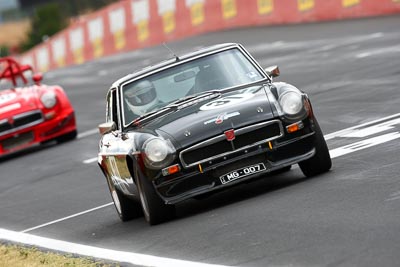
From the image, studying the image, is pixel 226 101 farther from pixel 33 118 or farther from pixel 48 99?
pixel 48 99

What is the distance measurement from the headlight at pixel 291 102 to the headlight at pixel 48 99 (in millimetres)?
9454

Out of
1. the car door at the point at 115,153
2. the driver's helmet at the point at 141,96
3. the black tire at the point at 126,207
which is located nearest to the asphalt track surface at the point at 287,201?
the black tire at the point at 126,207

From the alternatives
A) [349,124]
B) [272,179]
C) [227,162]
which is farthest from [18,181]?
[227,162]

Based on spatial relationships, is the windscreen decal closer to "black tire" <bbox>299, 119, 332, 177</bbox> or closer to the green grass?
"black tire" <bbox>299, 119, 332, 177</bbox>

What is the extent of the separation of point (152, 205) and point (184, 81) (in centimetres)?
157

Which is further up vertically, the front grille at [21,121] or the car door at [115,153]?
the car door at [115,153]

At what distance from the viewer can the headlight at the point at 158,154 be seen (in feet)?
30.2

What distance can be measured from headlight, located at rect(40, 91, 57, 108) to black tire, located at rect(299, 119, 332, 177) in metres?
9.19

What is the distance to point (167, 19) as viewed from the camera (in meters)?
40.2

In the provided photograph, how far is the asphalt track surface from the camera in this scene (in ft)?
23.8

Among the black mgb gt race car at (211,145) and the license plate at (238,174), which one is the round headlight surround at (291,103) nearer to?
the black mgb gt race car at (211,145)

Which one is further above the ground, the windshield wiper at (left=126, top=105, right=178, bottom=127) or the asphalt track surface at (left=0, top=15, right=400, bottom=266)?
the windshield wiper at (left=126, top=105, right=178, bottom=127)

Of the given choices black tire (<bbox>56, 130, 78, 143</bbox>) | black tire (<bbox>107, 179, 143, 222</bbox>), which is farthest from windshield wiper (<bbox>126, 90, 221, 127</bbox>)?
black tire (<bbox>56, 130, 78, 143</bbox>)

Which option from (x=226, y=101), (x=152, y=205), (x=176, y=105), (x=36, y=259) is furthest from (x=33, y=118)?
(x=36, y=259)
